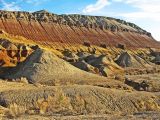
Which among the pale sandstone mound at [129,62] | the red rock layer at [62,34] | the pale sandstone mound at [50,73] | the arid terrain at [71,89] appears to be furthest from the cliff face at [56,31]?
the pale sandstone mound at [50,73]

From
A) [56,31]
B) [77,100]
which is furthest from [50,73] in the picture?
[56,31]

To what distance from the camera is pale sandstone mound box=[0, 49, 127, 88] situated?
143 feet

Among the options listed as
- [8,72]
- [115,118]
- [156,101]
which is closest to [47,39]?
[8,72]

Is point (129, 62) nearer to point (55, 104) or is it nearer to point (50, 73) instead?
point (50, 73)

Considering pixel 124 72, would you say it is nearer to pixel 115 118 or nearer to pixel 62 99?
pixel 62 99

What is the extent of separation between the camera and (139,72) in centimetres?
7075

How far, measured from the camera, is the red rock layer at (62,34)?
150875 millimetres

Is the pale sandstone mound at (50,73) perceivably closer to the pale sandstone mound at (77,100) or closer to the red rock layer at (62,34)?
the pale sandstone mound at (77,100)

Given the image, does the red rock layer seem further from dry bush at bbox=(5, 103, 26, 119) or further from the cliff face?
dry bush at bbox=(5, 103, 26, 119)

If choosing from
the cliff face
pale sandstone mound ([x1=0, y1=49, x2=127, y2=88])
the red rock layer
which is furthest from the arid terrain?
the cliff face

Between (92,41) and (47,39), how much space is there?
23884 millimetres

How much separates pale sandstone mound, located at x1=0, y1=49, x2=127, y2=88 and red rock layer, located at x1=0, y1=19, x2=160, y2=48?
93.1 metres

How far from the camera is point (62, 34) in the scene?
165000mm

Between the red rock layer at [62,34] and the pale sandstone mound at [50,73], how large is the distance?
93.1m
